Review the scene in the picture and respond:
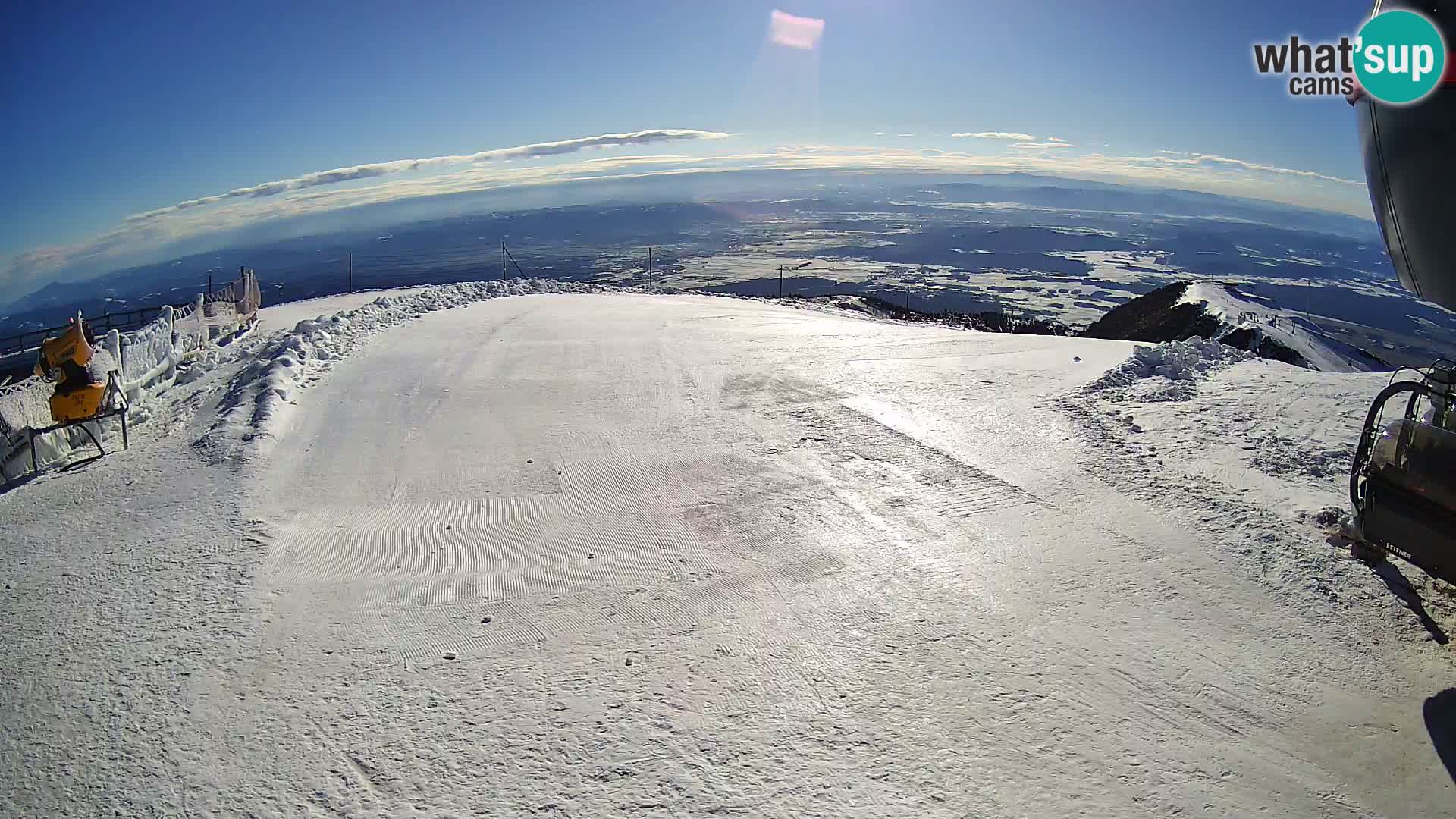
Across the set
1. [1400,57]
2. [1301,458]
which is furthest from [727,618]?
[1301,458]

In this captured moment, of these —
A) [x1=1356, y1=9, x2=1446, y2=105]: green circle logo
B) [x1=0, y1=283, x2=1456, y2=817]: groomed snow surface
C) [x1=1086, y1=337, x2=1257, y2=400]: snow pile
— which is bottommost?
[x1=0, y1=283, x2=1456, y2=817]: groomed snow surface

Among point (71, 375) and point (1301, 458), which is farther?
point (71, 375)

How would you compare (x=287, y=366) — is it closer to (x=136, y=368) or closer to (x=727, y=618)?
(x=136, y=368)

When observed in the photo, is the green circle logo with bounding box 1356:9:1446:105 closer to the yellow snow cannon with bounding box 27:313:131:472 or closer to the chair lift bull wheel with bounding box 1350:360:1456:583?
the chair lift bull wheel with bounding box 1350:360:1456:583

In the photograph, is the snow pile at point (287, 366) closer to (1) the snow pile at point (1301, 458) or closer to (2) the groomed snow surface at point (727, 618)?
(2) the groomed snow surface at point (727, 618)

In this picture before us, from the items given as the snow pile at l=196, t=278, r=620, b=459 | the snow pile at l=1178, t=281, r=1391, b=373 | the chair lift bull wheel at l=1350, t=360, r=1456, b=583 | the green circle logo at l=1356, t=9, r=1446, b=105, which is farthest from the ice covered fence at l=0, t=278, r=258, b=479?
the snow pile at l=1178, t=281, r=1391, b=373

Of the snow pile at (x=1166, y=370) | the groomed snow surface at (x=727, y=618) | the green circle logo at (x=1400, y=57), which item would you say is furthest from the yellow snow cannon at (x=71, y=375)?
the snow pile at (x=1166, y=370)

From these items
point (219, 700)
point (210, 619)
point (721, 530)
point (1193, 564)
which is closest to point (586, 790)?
point (219, 700)
